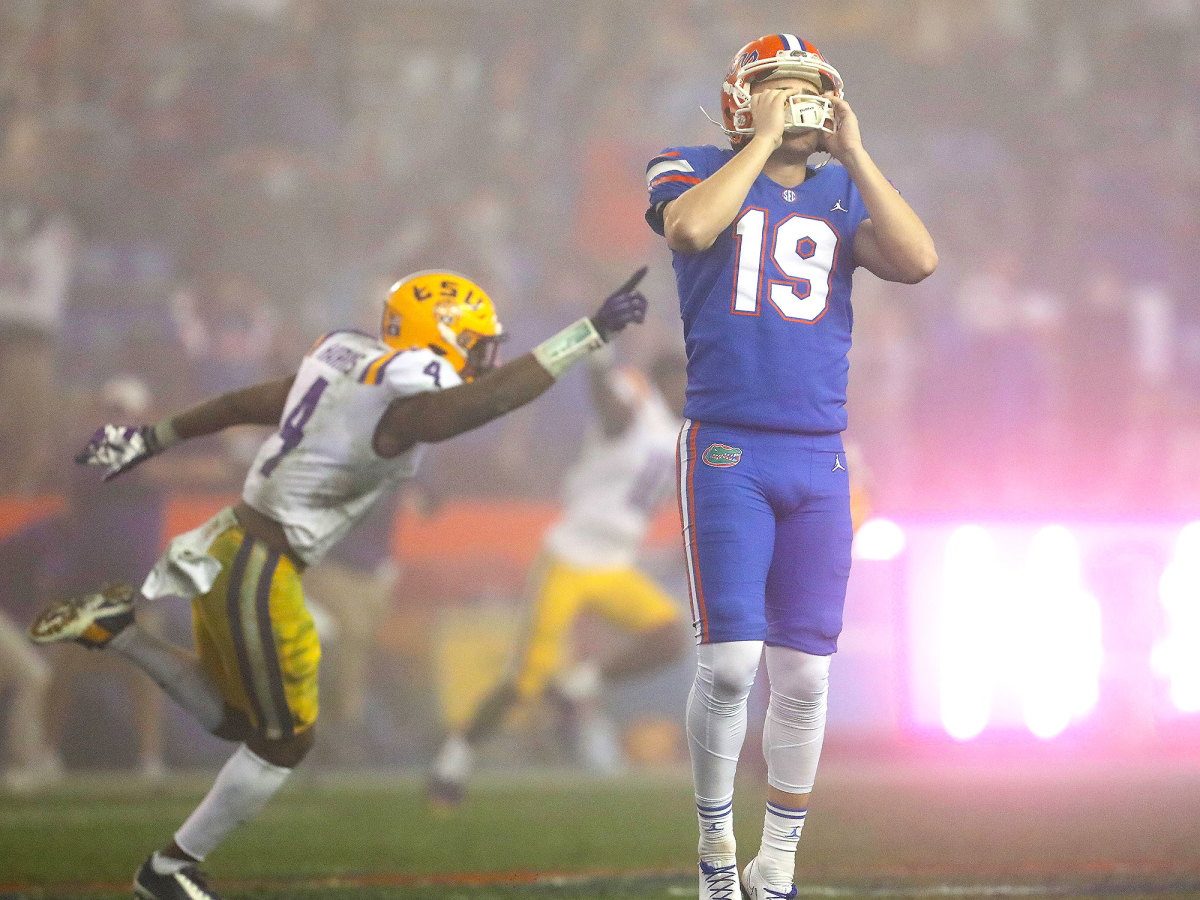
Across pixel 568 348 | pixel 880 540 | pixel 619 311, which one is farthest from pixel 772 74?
pixel 880 540

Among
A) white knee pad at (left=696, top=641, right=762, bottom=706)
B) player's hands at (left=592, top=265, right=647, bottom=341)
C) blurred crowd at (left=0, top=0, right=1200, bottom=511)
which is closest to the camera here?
white knee pad at (left=696, top=641, right=762, bottom=706)

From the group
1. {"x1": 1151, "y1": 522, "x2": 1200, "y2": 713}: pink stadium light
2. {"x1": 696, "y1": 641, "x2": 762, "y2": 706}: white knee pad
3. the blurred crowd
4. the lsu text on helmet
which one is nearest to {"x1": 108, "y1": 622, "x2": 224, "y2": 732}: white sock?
{"x1": 696, "y1": 641, "x2": 762, "y2": 706}: white knee pad

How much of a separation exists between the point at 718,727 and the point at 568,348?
2.84 feet

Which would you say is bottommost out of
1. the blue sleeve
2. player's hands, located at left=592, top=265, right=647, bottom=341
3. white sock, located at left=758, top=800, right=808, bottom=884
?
white sock, located at left=758, top=800, right=808, bottom=884

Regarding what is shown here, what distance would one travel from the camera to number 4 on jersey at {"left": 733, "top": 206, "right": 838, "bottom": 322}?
8.76 feet

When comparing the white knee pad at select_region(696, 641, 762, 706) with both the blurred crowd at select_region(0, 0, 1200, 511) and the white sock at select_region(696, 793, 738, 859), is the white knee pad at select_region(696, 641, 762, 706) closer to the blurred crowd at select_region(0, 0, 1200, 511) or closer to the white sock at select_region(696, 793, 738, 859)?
the white sock at select_region(696, 793, 738, 859)

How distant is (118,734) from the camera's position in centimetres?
710

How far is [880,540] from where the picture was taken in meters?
7.50

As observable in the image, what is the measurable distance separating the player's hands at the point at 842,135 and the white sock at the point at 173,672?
185cm

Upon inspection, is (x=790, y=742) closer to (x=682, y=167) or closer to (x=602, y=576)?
(x=682, y=167)

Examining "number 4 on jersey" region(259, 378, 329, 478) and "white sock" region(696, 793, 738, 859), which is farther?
"number 4 on jersey" region(259, 378, 329, 478)

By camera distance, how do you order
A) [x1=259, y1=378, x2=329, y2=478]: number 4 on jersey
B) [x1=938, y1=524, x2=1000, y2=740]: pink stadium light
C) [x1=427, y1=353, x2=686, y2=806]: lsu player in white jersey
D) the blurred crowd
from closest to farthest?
[x1=259, y1=378, x2=329, y2=478]: number 4 on jersey < [x1=427, y1=353, x2=686, y2=806]: lsu player in white jersey < [x1=938, y1=524, x2=1000, y2=740]: pink stadium light < the blurred crowd

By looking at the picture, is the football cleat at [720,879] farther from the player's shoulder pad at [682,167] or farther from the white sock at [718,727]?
the player's shoulder pad at [682,167]

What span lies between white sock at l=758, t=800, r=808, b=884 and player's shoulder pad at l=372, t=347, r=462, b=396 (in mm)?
1151
